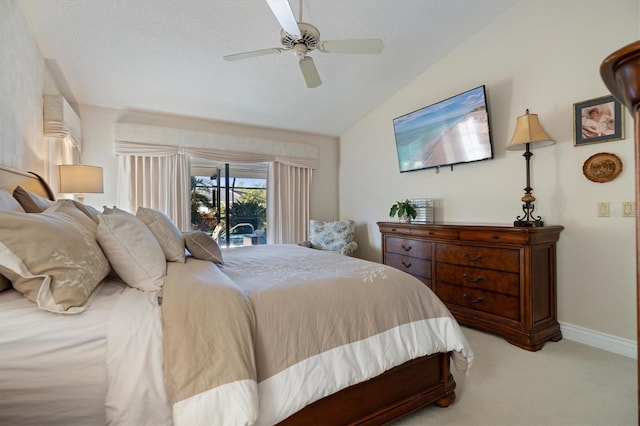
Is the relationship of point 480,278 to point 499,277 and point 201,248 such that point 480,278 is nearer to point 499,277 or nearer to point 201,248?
point 499,277

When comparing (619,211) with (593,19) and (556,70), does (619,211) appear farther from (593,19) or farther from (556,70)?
(593,19)

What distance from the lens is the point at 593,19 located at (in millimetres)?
2395

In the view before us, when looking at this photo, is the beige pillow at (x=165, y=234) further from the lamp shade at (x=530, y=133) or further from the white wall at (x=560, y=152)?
the white wall at (x=560, y=152)

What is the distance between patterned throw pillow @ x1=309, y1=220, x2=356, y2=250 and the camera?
440 cm

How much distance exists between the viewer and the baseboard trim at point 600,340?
2.22 m

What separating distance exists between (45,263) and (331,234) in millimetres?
3641

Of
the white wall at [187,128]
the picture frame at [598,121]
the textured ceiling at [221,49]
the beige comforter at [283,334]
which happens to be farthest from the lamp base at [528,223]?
the white wall at [187,128]

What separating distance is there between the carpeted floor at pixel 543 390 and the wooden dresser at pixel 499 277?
0.62 ft

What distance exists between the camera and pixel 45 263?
102cm

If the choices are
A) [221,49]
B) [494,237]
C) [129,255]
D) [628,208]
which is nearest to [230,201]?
[221,49]

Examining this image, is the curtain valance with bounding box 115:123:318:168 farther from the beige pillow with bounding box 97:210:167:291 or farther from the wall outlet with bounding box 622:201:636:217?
the wall outlet with bounding box 622:201:636:217

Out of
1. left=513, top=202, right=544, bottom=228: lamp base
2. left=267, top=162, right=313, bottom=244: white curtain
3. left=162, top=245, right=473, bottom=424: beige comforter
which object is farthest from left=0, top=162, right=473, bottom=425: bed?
A: left=267, top=162, right=313, bottom=244: white curtain

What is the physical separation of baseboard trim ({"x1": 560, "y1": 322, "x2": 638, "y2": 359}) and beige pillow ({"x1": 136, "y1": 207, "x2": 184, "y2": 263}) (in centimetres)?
313

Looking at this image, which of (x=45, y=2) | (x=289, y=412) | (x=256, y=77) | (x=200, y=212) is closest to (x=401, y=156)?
(x=256, y=77)
